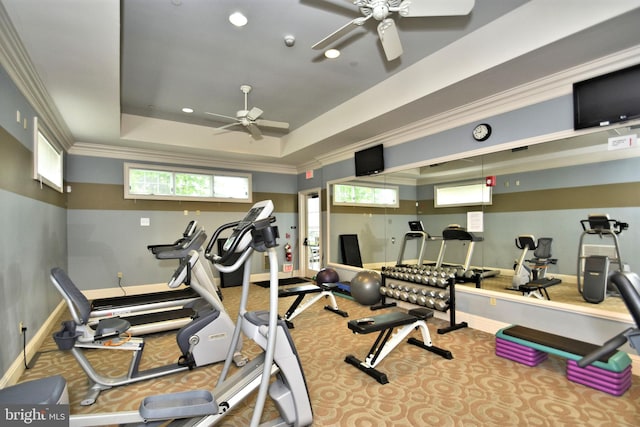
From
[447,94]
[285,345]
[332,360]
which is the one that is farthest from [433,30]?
[332,360]

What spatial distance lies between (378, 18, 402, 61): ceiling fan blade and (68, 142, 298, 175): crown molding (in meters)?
4.86

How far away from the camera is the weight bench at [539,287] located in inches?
141

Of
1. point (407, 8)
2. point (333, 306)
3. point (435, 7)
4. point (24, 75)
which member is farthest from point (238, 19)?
point (333, 306)

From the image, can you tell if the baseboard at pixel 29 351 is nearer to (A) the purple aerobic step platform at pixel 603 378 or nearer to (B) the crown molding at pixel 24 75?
(B) the crown molding at pixel 24 75

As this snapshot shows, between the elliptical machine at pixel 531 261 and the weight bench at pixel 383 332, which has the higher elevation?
the elliptical machine at pixel 531 261

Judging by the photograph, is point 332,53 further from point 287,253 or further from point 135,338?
point 287,253

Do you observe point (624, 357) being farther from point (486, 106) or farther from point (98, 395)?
point (98, 395)

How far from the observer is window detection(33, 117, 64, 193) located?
337 cm

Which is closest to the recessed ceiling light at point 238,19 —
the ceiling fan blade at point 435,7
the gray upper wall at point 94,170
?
the ceiling fan blade at point 435,7

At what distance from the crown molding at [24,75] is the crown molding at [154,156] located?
131cm

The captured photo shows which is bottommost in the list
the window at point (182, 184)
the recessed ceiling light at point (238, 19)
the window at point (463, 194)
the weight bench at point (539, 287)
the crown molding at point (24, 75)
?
the weight bench at point (539, 287)

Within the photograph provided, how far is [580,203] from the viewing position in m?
3.36

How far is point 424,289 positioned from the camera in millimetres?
4051

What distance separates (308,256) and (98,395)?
5.51m
